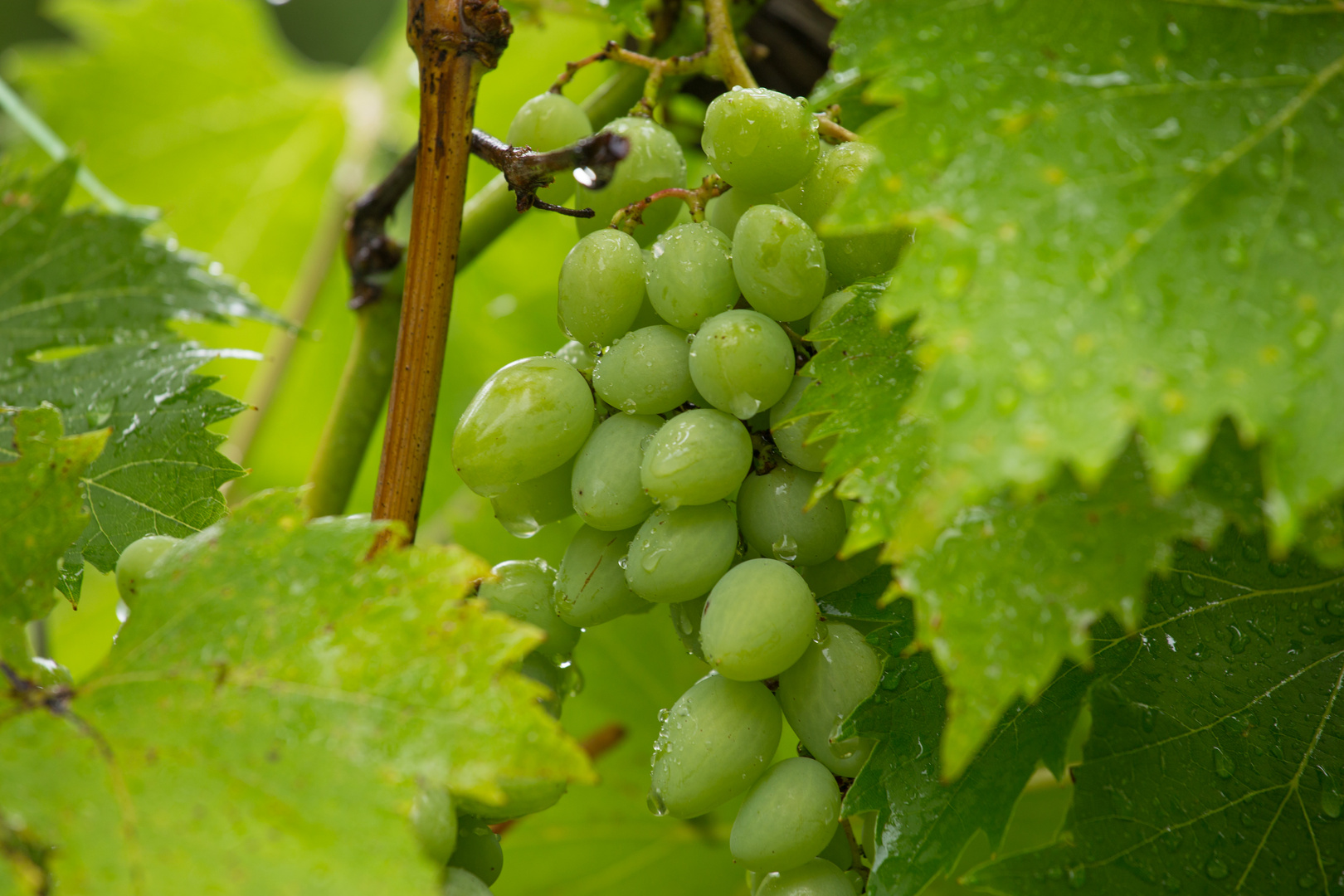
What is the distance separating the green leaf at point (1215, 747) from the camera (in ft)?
1.32

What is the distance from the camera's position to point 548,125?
19.1 inches

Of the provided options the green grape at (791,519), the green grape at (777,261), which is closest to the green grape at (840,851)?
the green grape at (791,519)

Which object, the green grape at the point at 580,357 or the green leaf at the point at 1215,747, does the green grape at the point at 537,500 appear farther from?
the green leaf at the point at 1215,747

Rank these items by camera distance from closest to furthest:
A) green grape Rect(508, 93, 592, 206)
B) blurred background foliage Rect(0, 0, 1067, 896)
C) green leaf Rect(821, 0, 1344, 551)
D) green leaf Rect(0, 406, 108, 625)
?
green leaf Rect(821, 0, 1344, 551) < green leaf Rect(0, 406, 108, 625) < green grape Rect(508, 93, 592, 206) < blurred background foliage Rect(0, 0, 1067, 896)

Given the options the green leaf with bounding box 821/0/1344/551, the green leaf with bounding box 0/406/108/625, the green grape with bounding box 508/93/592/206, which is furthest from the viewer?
the green grape with bounding box 508/93/592/206

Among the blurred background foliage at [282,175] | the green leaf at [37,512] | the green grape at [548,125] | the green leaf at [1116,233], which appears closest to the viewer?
the green leaf at [1116,233]

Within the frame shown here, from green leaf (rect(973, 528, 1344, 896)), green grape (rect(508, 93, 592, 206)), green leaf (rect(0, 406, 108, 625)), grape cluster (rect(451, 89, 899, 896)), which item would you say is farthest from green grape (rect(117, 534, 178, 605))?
green leaf (rect(973, 528, 1344, 896))

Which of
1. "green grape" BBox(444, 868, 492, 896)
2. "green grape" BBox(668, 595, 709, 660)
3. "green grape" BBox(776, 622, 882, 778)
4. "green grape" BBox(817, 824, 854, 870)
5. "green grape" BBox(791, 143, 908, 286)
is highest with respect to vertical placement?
"green grape" BBox(791, 143, 908, 286)

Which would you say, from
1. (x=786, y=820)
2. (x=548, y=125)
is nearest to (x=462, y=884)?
(x=786, y=820)

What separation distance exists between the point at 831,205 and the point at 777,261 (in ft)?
0.17

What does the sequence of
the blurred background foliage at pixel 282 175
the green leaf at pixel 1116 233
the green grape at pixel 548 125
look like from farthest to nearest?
the blurred background foliage at pixel 282 175
the green grape at pixel 548 125
the green leaf at pixel 1116 233

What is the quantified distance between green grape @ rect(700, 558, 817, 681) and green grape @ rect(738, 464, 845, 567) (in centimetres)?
2

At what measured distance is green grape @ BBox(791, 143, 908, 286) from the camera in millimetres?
432

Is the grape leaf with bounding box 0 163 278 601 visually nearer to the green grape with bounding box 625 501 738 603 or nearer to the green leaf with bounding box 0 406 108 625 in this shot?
the green leaf with bounding box 0 406 108 625
